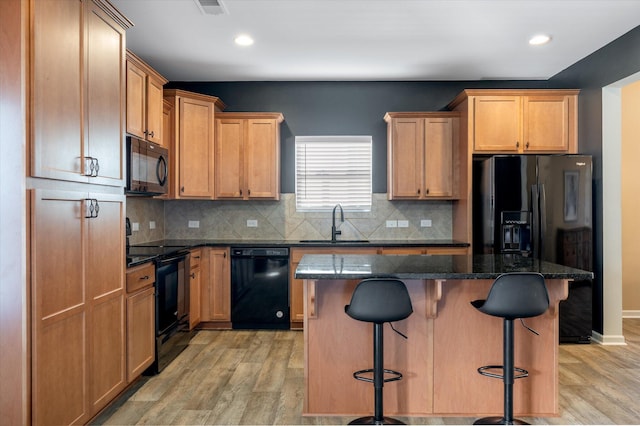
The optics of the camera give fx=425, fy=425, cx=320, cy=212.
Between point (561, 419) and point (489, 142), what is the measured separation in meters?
2.75

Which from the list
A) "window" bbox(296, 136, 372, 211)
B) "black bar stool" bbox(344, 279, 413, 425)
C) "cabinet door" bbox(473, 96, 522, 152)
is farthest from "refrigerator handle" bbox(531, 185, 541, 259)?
"black bar stool" bbox(344, 279, 413, 425)

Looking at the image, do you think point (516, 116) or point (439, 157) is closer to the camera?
point (516, 116)

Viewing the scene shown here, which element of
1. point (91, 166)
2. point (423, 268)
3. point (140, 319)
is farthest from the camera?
point (140, 319)

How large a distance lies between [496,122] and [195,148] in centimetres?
318

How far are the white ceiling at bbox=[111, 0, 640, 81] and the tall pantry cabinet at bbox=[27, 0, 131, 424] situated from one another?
0.96 meters

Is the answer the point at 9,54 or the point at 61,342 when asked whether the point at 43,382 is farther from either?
the point at 9,54

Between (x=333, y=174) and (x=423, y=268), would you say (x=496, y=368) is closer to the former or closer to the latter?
(x=423, y=268)

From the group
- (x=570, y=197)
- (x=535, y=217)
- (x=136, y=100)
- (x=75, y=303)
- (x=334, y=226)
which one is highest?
(x=136, y=100)

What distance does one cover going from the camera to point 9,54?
71.4 inches

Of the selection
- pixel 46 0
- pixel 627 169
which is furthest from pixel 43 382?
pixel 627 169

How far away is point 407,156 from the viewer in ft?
15.4

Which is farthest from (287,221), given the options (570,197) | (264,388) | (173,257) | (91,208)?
(570,197)

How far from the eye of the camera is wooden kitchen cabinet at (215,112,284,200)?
15.4 feet

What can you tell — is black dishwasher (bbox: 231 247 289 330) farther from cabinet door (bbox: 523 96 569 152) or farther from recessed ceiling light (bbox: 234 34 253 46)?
cabinet door (bbox: 523 96 569 152)
